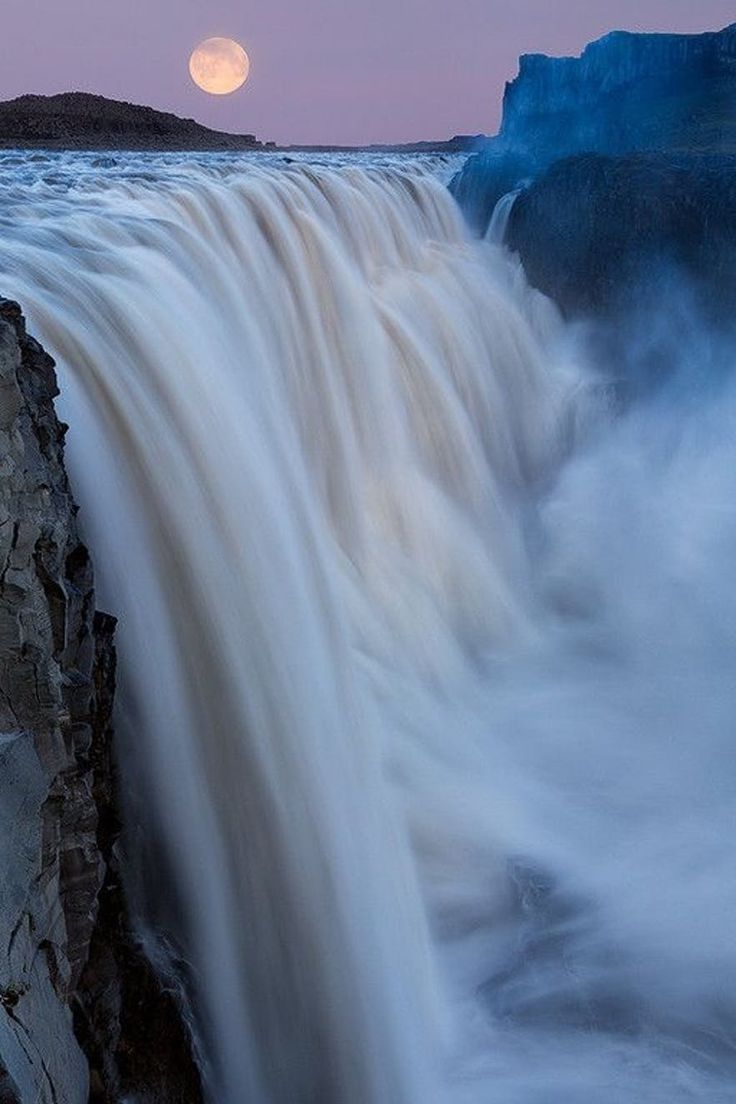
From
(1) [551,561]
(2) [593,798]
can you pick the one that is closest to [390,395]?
(1) [551,561]

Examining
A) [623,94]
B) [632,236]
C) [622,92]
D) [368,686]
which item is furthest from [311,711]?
[622,92]

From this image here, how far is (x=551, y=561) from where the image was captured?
8898mm

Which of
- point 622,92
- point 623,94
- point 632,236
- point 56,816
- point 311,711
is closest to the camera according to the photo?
point 56,816

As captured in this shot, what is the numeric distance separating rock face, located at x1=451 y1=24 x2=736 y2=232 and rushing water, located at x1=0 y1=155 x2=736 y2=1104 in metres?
14.7

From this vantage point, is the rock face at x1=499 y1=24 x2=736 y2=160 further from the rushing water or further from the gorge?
the gorge

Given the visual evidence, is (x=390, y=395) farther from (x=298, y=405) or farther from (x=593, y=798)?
(x=593, y=798)

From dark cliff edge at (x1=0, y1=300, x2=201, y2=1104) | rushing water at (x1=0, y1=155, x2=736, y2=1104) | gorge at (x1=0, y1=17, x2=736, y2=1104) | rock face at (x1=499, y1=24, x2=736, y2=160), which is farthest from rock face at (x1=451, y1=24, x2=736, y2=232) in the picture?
dark cliff edge at (x1=0, y1=300, x2=201, y2=1104)

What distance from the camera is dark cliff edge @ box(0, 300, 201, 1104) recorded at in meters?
2.61

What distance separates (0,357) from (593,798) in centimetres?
423

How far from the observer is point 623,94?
24922 millimetres

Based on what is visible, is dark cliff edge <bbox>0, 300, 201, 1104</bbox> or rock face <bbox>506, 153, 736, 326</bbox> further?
rock face <bbox>506, 153, 736, 326</bbox>

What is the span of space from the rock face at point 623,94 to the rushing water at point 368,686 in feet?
48.2

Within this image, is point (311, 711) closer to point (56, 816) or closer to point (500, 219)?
point (56, 816)

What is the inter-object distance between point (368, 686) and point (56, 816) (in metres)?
3.25
